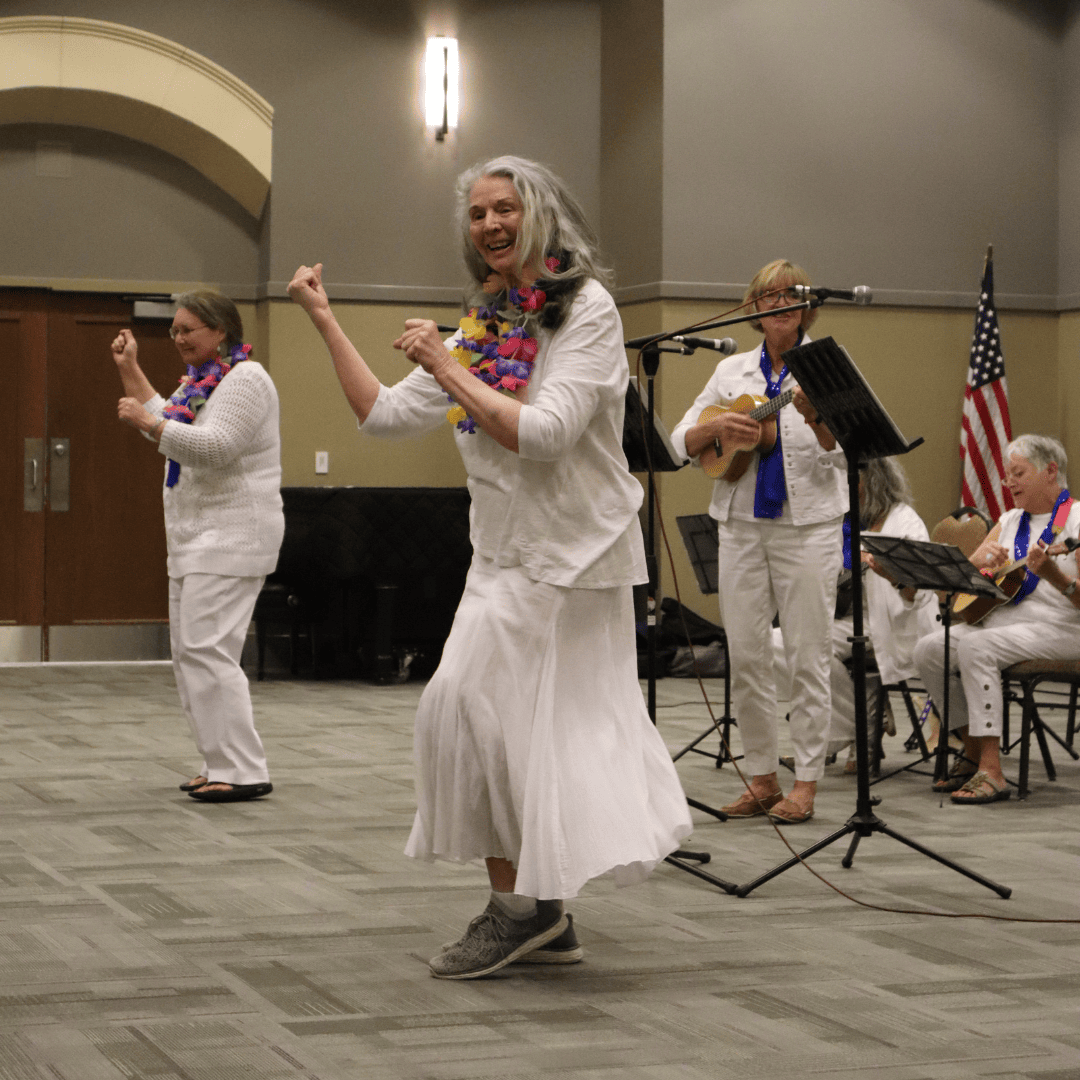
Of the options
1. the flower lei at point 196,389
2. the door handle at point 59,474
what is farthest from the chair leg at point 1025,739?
the door handle at point 59,474

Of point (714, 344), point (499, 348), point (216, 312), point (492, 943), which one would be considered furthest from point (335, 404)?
point (492, 943)

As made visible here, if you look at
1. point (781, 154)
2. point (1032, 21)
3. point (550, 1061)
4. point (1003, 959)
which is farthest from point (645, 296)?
point (550, 1061)

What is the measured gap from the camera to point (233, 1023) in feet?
9.29

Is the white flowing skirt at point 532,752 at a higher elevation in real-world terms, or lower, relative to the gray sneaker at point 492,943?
higher

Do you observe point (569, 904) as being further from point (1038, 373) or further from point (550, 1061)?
Result: point (1038, 373)

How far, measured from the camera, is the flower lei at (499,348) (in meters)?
3.09

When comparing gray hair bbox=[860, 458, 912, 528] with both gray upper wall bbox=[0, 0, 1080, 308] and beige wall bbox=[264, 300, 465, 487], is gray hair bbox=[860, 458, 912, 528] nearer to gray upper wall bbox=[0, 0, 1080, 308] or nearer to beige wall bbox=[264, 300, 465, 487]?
gray upper wall bbox=[0, 0, 1080, 308]

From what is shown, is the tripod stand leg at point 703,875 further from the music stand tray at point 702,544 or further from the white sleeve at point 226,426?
the music stand tray at point 702,544

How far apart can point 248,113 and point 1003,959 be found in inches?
314

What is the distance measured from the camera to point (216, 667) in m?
5.21

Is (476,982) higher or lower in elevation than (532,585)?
lower

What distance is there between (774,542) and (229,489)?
1737 mm

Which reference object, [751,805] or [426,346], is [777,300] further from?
[426,346]

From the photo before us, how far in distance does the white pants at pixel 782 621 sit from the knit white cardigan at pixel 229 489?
1.47 m
